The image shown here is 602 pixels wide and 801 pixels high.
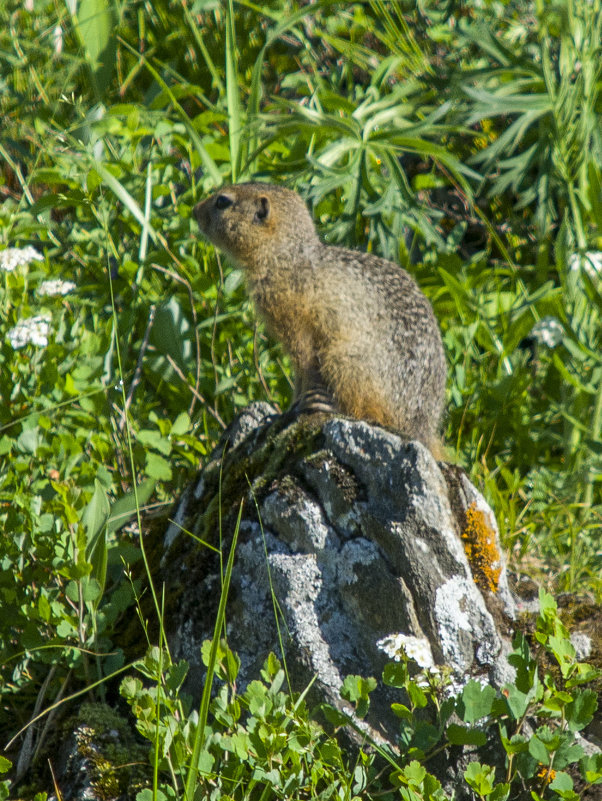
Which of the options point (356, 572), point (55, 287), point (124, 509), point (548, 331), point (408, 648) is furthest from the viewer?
point (548, 331)

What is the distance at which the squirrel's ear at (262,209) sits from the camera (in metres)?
4.25

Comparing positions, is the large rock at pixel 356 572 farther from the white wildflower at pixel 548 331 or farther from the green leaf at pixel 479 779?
the white wildflower at pixel 548 331

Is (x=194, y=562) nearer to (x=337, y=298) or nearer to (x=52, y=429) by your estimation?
(x=52, y=429)

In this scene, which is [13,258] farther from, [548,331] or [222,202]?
[548,331]

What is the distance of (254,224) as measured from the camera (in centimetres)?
426

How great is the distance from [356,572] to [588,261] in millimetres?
2364

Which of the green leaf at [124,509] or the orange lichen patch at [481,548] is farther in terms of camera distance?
the green leaf at [124,509]

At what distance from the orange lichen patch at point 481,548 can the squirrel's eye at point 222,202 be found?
2.18m

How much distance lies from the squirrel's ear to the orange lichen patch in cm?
208

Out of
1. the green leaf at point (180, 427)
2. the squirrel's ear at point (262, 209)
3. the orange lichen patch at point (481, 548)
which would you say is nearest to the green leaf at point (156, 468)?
the green leaf at point (180, 427)

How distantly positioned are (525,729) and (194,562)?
45.7 inches

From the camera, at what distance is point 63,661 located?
9.05 feet

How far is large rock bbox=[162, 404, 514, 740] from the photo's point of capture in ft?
8.29

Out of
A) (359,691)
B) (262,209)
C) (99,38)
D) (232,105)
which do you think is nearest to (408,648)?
(359,691)
